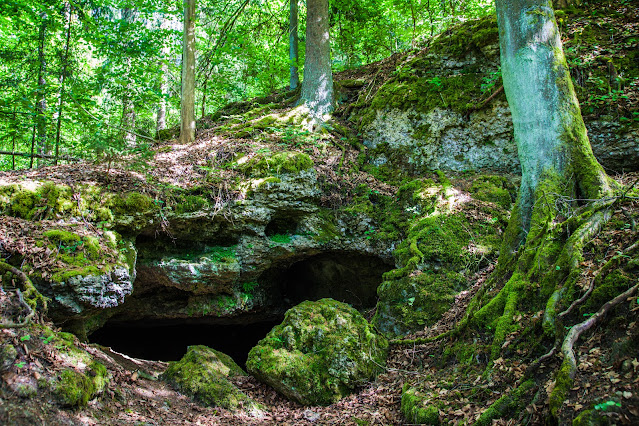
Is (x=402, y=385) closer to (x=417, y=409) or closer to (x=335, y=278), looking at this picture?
(x=417, y=409)

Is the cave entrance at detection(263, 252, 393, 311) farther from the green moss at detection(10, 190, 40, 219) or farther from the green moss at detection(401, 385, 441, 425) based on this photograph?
the green moss at detection(10, 190, 40, 219)

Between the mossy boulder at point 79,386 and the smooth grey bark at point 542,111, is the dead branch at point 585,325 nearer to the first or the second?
the smooth grey bark at point 542,111

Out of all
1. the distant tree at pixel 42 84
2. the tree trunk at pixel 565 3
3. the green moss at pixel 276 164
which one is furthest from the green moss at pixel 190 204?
the tree trunk at pixel 565 3

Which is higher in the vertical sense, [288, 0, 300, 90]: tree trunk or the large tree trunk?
[288, 0, 300, 90]: tree trunk

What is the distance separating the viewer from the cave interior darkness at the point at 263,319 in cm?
841

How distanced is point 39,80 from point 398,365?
12.0 m

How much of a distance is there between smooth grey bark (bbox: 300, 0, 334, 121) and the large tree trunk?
2734 mm

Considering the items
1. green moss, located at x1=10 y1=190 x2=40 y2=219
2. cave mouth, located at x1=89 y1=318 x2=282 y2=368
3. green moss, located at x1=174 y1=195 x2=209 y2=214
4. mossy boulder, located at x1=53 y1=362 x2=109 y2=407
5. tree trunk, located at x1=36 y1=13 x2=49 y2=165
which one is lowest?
cave mouth, located at x1=89 y1=318 x2=282 y2=368

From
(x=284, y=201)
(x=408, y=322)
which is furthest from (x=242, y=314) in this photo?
(x=408, y=322)

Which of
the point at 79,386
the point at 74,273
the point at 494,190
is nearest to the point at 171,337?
the point at 74,273

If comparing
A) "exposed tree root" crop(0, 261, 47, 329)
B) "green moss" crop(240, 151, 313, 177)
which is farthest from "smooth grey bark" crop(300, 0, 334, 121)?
"exposed tree root" crop(0, 261, 47, 329)

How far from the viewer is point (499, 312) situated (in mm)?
4199

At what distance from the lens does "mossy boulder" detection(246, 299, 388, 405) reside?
16.4 feet

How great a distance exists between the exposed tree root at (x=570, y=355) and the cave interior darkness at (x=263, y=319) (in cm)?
517
